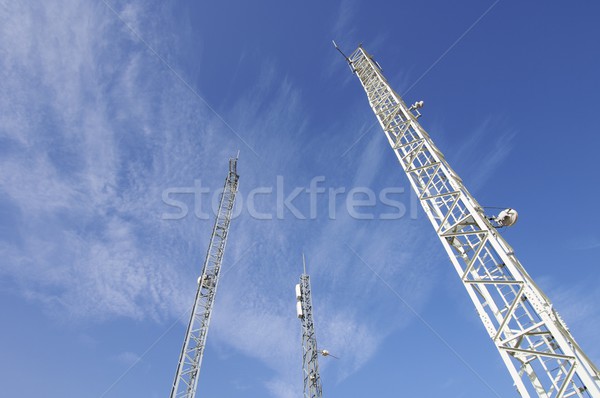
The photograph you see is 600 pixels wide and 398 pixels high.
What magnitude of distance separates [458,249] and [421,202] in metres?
4.02

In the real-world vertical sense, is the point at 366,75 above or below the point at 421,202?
above

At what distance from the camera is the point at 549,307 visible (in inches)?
507

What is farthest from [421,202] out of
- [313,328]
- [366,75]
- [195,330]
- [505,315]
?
[195,330]

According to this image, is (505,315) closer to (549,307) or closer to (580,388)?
(549,307)

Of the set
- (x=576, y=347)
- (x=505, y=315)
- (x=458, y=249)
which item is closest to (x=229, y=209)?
(x=458, y=249)

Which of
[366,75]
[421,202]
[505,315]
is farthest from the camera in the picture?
[366,75]

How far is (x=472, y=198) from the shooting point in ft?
58.4

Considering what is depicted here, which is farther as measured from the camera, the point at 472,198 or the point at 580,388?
the point at 472,198

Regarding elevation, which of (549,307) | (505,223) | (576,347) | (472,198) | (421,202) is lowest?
(576,347)

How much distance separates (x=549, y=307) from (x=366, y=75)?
27.2 meters

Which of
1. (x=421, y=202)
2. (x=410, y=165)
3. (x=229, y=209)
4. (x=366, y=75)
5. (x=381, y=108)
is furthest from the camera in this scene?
(x=229, y=209)

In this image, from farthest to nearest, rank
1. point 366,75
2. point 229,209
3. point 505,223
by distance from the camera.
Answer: point 229,209 → point 366,75 → point 505,223

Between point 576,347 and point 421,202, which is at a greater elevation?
point 421,202

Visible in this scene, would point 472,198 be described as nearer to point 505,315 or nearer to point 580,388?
point 505,315
